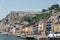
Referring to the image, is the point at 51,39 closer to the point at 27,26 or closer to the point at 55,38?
the point at 55,38

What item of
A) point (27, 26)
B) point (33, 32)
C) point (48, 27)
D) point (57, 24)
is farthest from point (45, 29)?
point (27, 26)

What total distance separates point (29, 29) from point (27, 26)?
5.46 meters

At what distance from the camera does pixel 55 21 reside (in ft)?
351

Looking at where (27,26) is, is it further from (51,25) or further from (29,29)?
(51,25)

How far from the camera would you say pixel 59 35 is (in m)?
73.0

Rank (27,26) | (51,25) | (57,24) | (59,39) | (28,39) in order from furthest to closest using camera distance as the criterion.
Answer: (27,26) < (28,39) < (51,25) < (57,24) < (59,39)

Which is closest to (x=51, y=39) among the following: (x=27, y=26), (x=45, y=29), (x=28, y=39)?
(x=45, y=29)

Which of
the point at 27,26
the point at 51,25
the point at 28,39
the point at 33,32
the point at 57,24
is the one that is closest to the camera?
the point at 57,24

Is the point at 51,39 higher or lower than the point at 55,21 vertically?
lower

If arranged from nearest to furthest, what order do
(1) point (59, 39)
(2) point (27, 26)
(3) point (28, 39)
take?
(1) point (59, 39), (3) point (28, 39), (2) point (27, 26)

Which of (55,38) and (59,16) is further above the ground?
(59,16)

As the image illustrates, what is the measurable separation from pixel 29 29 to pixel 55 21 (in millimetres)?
46435

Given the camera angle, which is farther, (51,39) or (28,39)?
(28,39)

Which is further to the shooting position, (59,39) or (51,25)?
(51,25)
